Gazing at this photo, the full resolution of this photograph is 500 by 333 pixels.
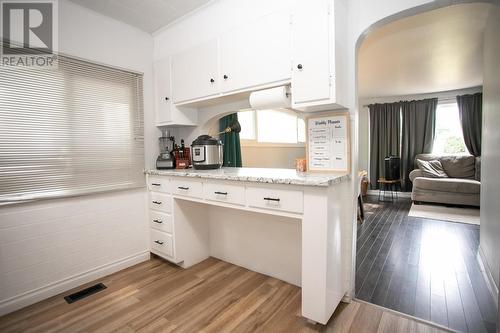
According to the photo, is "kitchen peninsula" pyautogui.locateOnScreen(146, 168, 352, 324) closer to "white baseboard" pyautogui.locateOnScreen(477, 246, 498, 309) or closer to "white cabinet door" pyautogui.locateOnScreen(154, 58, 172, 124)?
"white cabinet door" pyautogui.locateOnScreen(154, 58, 172, 124)

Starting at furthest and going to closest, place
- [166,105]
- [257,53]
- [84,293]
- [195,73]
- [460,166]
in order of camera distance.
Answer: [460,166] → [166,105] → [195,73] → [84,293] → [257,53]

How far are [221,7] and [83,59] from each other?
4.14ft

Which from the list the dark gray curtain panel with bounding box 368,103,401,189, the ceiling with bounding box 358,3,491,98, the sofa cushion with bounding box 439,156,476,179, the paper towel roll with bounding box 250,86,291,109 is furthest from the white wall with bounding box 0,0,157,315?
the sofa cushion with bounding box 439,156,476,179

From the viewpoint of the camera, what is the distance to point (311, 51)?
1.61 meters

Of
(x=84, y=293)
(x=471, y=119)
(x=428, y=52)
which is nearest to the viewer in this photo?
(x=84, y=293)

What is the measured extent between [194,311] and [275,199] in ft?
3.21

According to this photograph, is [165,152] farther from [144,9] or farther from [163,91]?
[144,9]

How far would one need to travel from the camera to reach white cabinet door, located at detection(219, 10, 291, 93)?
1.75m

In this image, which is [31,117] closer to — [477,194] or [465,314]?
[465,314]

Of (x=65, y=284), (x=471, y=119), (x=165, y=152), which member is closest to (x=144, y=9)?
(x=165, y=152)

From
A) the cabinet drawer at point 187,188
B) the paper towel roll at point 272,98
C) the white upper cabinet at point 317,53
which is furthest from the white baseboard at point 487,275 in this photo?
the cabinet drawer at point 187,188

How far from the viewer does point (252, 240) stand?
2.29 meters

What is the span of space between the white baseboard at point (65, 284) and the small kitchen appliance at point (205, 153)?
115cm

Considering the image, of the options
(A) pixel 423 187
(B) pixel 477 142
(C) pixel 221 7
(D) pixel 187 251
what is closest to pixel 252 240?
(D) pixel 187 251
